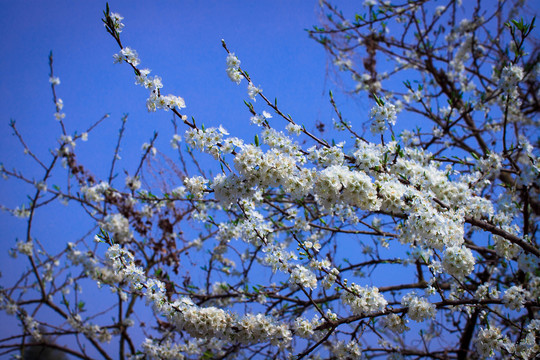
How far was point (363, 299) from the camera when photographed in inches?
99.3

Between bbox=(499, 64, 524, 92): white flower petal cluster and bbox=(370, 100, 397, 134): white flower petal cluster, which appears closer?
bbox=(370, 100, 397, 134): white flower petal cluster

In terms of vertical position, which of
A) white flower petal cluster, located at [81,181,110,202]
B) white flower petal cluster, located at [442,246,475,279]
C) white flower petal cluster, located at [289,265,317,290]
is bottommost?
white flower petal cluster, located at [289,265,317,290]

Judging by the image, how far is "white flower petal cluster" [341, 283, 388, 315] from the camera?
8.24 feet

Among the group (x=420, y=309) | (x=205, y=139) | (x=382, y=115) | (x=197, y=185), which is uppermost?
(x=382, y=115)

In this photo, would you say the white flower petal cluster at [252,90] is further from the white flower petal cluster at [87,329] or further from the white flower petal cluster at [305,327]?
the white flower petal cluster at [87,329]

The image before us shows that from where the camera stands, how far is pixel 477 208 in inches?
111

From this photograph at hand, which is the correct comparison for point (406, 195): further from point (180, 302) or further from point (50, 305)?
point (50, 305)

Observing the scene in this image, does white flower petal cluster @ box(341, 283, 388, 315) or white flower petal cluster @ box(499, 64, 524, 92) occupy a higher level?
white flower petal cluster @ box(499, 64, 524, 92)

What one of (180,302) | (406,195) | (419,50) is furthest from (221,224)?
(419,50)

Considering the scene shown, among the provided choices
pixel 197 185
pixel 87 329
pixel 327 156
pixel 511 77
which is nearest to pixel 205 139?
pixel 197 185

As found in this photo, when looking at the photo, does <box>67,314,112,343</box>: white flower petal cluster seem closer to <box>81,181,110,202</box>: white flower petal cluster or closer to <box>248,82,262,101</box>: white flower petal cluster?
<box>81,181,110,202</box>: white flower petal cluster

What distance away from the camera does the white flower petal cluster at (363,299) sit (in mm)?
2512

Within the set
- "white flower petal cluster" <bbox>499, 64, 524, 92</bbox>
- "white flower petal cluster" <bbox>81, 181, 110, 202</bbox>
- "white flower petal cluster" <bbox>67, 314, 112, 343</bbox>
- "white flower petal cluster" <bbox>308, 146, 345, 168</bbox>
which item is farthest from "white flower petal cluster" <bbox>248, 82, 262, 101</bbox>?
"white flower petal cluster" <bbox>67, 314, 112, 343</bbox>

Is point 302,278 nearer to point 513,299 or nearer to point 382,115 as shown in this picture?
point 382,115
